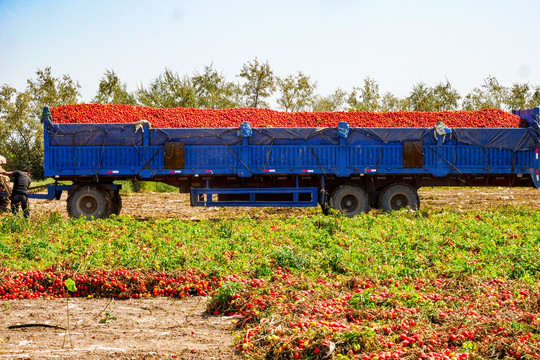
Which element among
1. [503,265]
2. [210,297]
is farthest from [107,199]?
[503,265]

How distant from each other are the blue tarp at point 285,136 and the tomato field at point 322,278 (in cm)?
345

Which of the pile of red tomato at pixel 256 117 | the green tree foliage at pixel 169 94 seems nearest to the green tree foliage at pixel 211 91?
the green tree foliage at pixel 169 94

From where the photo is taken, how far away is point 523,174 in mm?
17391

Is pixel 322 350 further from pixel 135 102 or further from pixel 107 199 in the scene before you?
pixel 135 102

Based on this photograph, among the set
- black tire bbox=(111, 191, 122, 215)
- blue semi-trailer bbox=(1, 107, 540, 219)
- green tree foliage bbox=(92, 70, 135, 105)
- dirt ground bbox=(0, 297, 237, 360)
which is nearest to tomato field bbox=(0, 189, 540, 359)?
dirt ground bbox=(0, 297, 237, 360)

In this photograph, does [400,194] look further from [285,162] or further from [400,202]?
[285,162]

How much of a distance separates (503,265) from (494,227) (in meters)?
4.31

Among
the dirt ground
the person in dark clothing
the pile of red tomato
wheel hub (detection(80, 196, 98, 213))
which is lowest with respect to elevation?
the dirt ground

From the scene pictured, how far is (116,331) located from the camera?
645cm

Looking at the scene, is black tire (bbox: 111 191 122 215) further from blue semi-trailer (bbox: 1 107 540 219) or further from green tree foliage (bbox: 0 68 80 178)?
green tree foliage (bbox: 0 68 80 178)

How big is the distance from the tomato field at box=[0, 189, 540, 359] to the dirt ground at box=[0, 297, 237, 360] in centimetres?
28

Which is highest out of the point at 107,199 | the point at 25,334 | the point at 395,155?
the point at 395,155

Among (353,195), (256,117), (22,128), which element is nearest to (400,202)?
(353,195)

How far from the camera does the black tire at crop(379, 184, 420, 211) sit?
1734 centimetres
